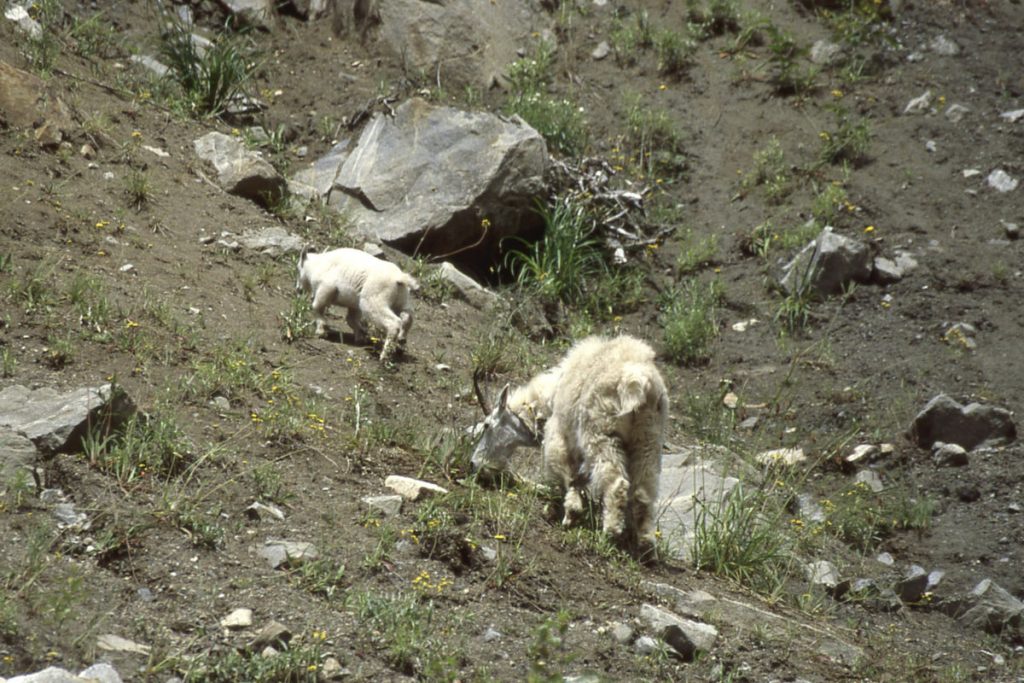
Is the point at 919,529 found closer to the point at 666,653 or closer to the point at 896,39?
the point at 666,653

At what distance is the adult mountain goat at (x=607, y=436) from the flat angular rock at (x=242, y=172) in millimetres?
4868

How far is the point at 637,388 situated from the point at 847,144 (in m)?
7.67

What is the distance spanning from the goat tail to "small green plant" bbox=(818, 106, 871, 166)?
723cm

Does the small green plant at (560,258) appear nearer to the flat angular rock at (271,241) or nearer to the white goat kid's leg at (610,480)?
the flat angular rock at (271,241)

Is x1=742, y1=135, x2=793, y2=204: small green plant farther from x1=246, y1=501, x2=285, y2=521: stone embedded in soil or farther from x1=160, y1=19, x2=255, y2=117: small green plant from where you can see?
x1=246, y1=501, x2=285, y2=521: stone embedded in soil

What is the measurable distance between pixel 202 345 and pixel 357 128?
527cm

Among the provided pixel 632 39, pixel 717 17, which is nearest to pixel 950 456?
pixel 632 39

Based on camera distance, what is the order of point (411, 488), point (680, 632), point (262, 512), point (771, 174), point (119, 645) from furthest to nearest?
1. point (771, 174)
2. point (411, 488)
3. point (262, 512)
4. point (680, 632)
5. point (119, 645)

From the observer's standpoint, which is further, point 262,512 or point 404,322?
point 404,322

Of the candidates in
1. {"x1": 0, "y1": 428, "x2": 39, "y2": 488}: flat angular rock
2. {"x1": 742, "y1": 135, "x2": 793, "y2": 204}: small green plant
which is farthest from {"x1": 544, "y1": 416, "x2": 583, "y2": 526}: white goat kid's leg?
{"x1": 742, "y1": 135, "x2": 793, "y2": 204}: small green plant

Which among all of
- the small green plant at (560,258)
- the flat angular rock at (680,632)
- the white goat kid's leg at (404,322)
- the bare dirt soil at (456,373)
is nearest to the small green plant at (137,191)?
the bare dirt soil at (456,373)

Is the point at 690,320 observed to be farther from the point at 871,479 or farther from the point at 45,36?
the point at 45,36

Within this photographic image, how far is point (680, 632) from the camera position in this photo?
5.74 meters

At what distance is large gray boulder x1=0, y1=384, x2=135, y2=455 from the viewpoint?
5984mm
